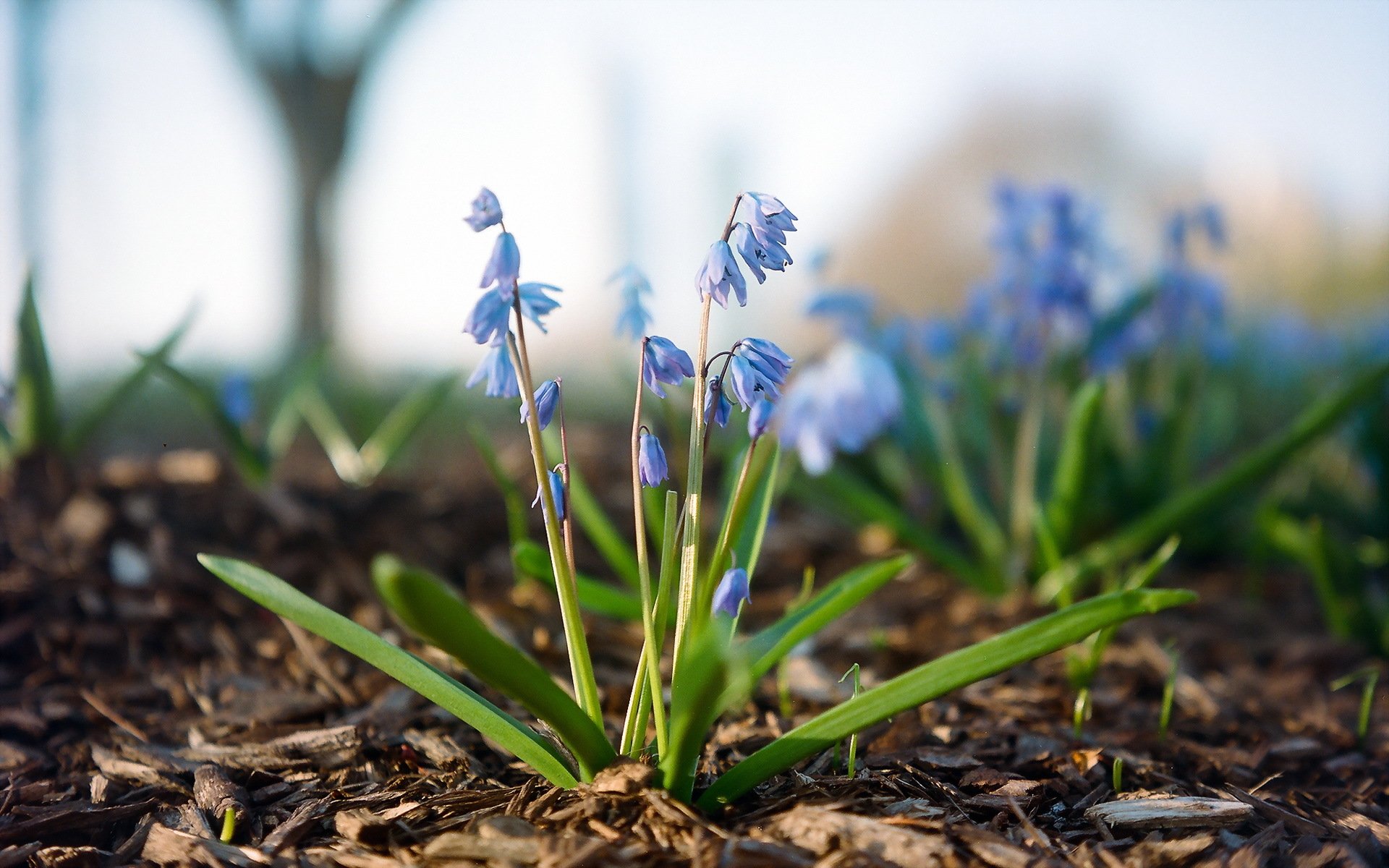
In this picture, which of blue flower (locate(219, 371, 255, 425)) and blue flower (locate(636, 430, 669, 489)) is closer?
blue flower (locate(636, 430, 669, 489))

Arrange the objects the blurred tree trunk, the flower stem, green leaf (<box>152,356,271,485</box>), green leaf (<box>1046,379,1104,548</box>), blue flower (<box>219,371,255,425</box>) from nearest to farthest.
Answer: the flower stem, green leaf (<box>1046,379,1104,548</box>), green leaf (<box>152,356,271,485</box>), blue flower (<box>219,371,255,425</box>), the blurred tree trunk

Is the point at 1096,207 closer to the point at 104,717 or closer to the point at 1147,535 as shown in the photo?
the point at 1147,535

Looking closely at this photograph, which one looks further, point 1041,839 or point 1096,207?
point 1096,207

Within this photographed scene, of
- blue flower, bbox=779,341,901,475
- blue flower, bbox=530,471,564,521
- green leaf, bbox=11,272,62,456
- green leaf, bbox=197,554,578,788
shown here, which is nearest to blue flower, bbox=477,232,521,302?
blue flower, bbox=530,471,564,521

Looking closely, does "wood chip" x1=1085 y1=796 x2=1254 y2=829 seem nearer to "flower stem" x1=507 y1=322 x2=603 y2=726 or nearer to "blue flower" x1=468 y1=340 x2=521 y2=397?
"flower stem" x1=507 y1=322 x2=603 y2=726

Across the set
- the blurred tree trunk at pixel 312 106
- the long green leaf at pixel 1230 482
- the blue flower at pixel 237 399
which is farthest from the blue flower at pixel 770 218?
the blurred tree trunk at pixel 312 106

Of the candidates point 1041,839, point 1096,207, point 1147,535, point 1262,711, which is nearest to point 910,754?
point 1041,839
